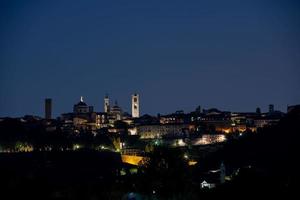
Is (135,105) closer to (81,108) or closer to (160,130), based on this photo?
(81,108)

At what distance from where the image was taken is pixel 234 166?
39.9 m

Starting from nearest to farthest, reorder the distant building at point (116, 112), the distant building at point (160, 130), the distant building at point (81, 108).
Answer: the distant building at point (160, 130) → the distant building at point (116, 112) → the distant building at point (81, 108)

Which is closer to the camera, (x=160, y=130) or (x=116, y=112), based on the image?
(x=160, y=130)

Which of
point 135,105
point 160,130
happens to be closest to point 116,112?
point 135,105

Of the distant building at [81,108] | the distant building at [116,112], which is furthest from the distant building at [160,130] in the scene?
the distant building at [81,108]

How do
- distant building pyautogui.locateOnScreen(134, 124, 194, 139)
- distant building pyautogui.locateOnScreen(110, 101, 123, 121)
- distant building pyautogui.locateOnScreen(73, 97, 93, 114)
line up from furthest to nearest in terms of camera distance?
distant building pyautogui.locateOnScreen(73, 97, 93, 114) → distant building pyautogui.locateOnScreen(110, 101, 123, 121) → distant building pyautogui.locateOnScreen(134, 124, 194, 139)

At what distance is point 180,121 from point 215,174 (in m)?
73.3

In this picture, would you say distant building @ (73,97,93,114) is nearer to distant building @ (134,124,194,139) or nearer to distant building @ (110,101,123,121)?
distant building @ (110,101,123,121)

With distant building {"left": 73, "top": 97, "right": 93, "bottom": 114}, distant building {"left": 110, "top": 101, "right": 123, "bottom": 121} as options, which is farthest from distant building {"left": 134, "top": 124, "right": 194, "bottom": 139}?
distant building {"left": 73, "top": 97, "right": 93, "bottom": 114}

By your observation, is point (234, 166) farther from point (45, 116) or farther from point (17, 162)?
point (45, 116)

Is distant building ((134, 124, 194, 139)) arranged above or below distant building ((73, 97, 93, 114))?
below

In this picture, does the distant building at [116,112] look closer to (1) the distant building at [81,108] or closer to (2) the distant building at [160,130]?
(1) the distant building at [81,108]

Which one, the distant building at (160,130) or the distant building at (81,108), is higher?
the distant building at (81,108)

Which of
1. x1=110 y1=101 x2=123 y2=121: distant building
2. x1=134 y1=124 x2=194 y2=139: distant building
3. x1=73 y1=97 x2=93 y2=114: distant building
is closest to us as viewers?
x1=134 y1=124 x2=194 y2=139: distant building
